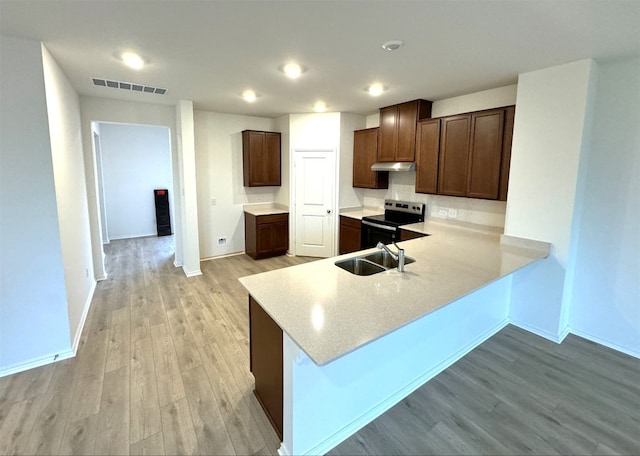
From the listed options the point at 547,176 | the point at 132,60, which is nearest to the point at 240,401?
the point at 132,60

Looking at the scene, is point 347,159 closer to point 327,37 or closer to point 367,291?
point 327,37

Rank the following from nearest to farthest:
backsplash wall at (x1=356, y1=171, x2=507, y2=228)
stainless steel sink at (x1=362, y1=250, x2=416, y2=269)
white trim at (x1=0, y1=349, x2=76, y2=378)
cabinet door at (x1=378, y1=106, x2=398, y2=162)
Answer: white trim at (x1=0, y1=349, x2=76, y2=378) < stainless steel sink at (x1=362, y1=250, x2=416, y2=269) < backsplash wall at (x1=356, y1=171, x2=507, y2=228) < cabinet door at (x1=378, y1=106, x2=398, y2=162)

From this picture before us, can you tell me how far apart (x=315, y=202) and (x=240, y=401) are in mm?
3577

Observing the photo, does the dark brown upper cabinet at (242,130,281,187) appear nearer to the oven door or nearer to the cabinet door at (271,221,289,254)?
the cabinet door at (271,221,289,254)

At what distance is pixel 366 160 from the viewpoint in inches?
193

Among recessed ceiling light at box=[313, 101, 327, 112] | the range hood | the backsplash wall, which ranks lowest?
the backsplash wall

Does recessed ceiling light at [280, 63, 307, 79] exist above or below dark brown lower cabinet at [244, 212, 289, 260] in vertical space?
above

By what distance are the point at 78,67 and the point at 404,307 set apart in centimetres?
352

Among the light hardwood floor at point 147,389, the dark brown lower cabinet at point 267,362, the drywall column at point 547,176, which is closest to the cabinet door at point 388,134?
the drywall column at point 547,176

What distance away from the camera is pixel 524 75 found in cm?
284

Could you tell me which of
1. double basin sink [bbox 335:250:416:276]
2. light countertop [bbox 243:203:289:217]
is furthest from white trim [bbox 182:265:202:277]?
double basin sink [bbox 335:250:416:276]

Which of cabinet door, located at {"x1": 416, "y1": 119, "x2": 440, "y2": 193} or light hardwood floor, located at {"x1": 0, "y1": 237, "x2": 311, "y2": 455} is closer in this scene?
light hardwood floor, located at {"x1": 0, "y1": 237, "x2": 311, "y2": 455}

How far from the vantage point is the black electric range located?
13.6 feet

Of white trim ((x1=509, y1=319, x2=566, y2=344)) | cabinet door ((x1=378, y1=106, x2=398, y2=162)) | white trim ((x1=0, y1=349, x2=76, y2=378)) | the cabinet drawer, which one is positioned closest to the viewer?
white trim ((x1=0, y1=349, x2=76, y2=378))
